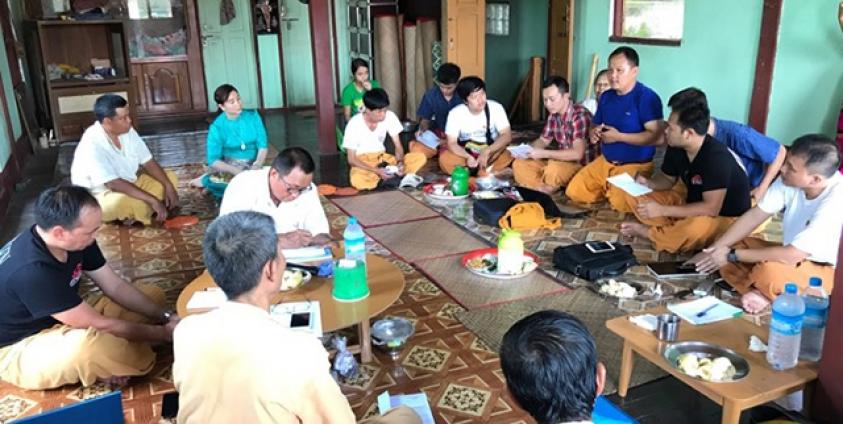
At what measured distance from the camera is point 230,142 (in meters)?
5.28

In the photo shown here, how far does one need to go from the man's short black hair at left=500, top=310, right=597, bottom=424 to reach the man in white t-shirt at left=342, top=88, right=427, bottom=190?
161 inches

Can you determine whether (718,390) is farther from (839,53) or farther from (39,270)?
(839,53)

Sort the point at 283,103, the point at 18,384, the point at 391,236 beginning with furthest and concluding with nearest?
the point at 283,103, the point at 391,236, the point at 18,384

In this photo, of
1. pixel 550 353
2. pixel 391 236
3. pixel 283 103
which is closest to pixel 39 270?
pixel 550 353

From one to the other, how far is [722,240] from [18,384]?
10.7 ft

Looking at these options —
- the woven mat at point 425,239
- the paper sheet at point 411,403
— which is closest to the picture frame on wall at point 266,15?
the woven mat at point 425,239

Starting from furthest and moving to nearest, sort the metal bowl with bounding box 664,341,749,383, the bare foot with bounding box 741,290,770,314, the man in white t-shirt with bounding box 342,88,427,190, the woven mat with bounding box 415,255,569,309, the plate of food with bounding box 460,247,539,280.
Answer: the man in white t-shirt with bounding box 342,88,427,190
the plate of food with bounding box 460,247,539,280
the woven mat with bounding box 415,255,569,309
the bare foot with bounding box 741,290,770,314
the metal bowl with bounding box 664,341,749,383

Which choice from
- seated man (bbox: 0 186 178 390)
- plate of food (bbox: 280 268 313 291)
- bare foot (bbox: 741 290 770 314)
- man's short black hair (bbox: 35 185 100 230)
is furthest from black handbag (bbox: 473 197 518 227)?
man's short black hair (bbox: 35 185 100 230)

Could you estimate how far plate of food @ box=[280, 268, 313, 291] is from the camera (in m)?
2.79

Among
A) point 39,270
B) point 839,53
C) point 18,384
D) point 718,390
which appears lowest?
point 18,384

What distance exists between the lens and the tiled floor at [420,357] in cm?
264

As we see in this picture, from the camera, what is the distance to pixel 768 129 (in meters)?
5.88

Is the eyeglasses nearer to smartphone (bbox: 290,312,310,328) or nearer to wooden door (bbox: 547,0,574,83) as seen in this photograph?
smartphone (bbox: 290,312,310,328)

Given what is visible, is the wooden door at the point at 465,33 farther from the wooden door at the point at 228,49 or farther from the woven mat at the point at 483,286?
the woven mat at the point at 483,286
